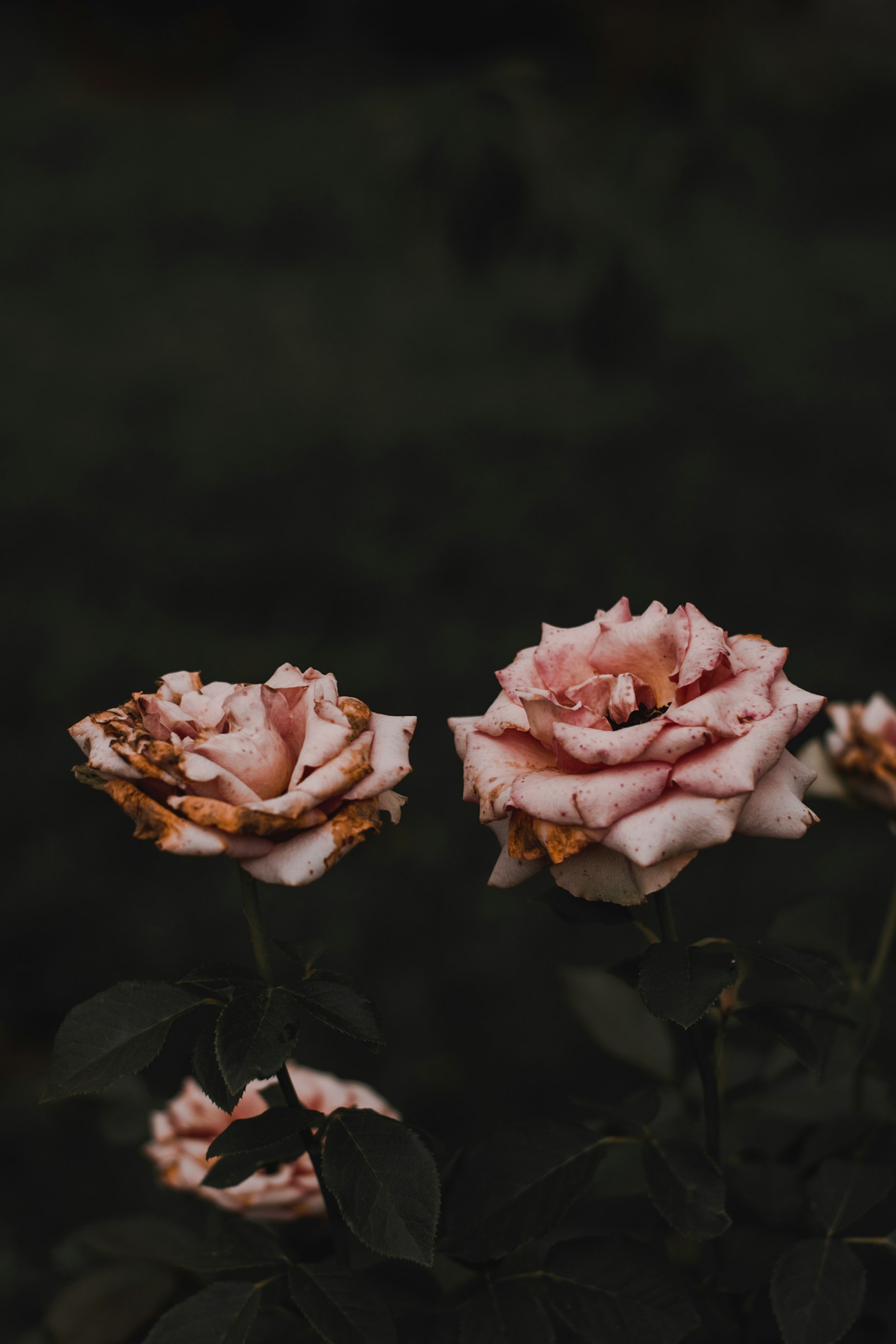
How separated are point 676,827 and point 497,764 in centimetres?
10

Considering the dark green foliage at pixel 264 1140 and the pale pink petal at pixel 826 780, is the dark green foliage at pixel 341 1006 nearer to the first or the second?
the dark green foliage at pixel 264 1140

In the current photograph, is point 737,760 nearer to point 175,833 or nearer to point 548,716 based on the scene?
point 548,716

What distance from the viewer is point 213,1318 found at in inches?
23.7

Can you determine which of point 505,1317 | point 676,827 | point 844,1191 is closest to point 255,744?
point 676,827

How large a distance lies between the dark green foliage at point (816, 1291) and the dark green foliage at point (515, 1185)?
0.12 metres

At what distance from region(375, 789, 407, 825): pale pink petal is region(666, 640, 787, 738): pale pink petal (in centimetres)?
15

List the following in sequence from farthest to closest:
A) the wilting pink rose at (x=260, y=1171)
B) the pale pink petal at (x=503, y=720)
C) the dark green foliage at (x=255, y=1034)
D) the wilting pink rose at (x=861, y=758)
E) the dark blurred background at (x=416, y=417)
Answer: the dark blurred background at (x=416, y=417)
the wilting pink rose at (x=861, y=758)
the wilting pink rose at (x=260, y=1171)
the pale pink petal at (x=503, y=720)
the dark green foliage at (x=255, y=1034)

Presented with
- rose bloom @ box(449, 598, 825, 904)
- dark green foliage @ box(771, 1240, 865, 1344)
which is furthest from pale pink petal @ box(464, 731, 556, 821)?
dark green foliage @ box(771, 1240, 865, 1344)

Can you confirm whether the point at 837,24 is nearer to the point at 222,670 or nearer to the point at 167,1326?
the point at 222,670

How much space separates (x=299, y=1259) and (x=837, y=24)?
10.8 ft

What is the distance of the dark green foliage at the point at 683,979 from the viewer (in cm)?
55

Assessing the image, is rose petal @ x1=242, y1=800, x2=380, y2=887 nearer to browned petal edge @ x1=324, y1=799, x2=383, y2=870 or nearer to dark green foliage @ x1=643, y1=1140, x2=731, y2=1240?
browned petal edge @ x1=324, y1=799, x2=383, y2=870

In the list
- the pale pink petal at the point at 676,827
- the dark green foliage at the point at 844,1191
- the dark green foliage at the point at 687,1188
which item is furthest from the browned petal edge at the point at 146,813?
the dark green foliage at the point at 844,1191

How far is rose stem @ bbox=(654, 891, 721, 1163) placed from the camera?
0.65m
